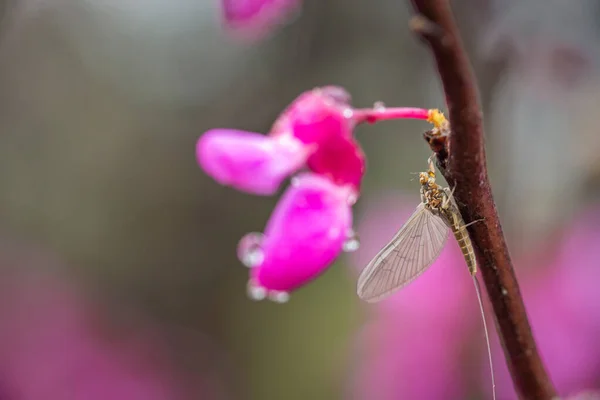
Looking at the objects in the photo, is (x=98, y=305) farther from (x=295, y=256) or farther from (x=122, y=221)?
(x=295, y=256)

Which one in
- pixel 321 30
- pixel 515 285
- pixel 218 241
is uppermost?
pixel 321 30

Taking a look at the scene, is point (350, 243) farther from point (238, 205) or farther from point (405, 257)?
point (238, 205)

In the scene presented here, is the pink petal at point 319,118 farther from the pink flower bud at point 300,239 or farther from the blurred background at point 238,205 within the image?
the blurred background at point 238,205

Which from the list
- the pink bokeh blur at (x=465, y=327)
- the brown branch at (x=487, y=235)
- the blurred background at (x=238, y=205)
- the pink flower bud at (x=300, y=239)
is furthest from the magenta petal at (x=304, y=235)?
the pink bokeh blur at (x=465, y=327)

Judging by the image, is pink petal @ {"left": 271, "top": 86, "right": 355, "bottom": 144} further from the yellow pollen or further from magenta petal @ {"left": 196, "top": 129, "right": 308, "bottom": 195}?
the yellow pollen

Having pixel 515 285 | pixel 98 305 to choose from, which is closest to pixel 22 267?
pixel 98 305

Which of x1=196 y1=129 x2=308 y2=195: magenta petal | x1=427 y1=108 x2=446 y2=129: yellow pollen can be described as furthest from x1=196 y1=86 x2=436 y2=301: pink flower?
x1=427 y1=108 x2=446 y2=129: yellow pollen
